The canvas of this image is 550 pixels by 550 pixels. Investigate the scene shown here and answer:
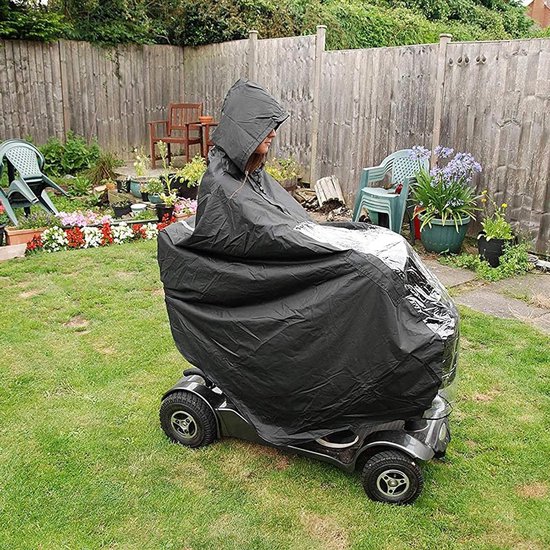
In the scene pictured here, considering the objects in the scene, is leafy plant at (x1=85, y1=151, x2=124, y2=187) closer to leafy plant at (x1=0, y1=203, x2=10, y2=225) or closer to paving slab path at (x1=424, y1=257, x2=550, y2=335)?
leafy plant at (x1=0, y1=203, x2=10, y2=225)

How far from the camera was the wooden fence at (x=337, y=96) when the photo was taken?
587 cm

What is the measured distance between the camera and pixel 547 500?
272cm

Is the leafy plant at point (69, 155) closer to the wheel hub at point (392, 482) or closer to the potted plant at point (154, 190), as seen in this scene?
the potted plant at point (154, 190)

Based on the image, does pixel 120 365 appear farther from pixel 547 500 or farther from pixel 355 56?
pixel 355 56

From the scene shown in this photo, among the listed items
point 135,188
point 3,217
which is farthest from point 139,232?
point 135,188

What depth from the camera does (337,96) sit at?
7.88 metres

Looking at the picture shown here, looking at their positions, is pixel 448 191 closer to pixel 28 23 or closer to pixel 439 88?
pixel 439 88

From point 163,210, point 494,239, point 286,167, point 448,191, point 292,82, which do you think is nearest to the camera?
point 494,239

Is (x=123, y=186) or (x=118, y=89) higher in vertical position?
(x=118, y=89)

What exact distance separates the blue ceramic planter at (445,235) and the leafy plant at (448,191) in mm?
48

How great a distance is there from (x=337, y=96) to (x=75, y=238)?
366 cm

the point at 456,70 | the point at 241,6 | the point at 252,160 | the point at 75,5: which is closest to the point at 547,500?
the point at 252,160

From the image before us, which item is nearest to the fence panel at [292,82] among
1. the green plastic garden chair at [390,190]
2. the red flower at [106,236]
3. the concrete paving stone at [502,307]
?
the green plastic garden chair at [390,190]

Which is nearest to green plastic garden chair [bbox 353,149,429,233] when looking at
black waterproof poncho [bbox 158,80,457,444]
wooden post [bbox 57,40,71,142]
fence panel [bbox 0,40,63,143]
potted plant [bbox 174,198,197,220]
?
potted plant [bbox 174,198,197,220]
